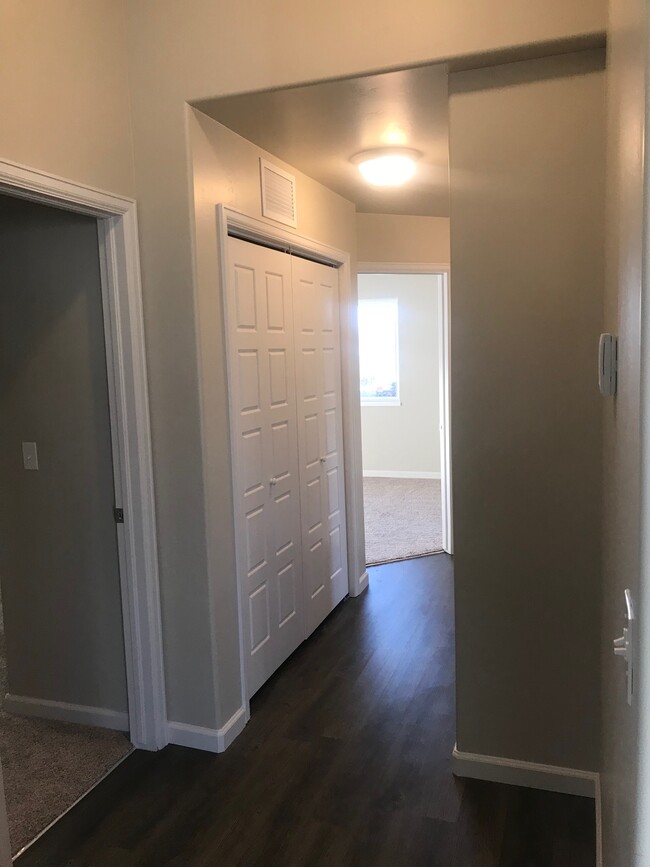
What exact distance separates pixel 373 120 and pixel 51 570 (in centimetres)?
227

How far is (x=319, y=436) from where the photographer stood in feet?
12.4

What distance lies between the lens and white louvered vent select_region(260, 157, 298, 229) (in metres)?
3.02

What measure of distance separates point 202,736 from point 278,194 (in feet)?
7.70

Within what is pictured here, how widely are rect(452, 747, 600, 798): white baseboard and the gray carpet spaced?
131cm

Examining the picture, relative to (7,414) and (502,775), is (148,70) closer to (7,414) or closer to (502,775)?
(7,414)

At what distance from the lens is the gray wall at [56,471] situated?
2670mm

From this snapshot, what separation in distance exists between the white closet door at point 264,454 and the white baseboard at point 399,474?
14.8ft

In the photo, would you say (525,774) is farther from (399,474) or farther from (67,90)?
(399,474)

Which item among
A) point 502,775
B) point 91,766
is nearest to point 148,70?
point 91,766

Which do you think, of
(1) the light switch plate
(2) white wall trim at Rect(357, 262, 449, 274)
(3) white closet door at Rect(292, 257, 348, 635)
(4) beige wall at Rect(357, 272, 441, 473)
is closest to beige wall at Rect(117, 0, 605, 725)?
(1) the light switch plate

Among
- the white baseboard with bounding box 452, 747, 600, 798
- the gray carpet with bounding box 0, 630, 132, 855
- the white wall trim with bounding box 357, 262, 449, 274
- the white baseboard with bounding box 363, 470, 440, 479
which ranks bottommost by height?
the gray carpet with bounding box 0, 630, 132, 855

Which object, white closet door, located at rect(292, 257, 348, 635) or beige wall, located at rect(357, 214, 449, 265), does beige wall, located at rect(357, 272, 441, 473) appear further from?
white closet door, located at rect(292, 257, 348, 635)

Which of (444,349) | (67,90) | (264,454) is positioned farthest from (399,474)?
(67,90)

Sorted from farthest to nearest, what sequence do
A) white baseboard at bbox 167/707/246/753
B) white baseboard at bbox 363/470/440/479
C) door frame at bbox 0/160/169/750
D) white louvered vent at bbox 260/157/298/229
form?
white baseboard at bbox 363/470/440/479, white louvered vent at bbox 260/157/298/229, white baseboard at bbox 167/707/246/753, door frame at bbox 0/160/169/750
